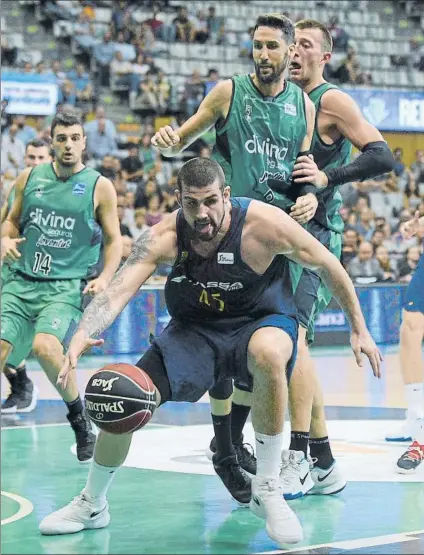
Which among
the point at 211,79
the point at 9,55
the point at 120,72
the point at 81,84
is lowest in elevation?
the point at 81,84

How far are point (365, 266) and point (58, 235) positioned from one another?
9230mm

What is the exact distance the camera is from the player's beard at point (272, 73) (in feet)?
18.6

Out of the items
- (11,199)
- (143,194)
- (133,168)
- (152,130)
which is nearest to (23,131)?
(133,168)

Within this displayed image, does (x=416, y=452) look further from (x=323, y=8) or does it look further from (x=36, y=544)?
(x=323, y=8)

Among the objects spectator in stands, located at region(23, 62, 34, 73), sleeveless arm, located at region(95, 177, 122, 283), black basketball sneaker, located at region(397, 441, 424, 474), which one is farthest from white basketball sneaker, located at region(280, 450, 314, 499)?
spectator in stands, located at region(23, 62, 34, 73)

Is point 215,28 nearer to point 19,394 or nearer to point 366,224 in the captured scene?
point 366,224

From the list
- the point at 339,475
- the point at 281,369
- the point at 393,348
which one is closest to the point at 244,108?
the point at 281,369

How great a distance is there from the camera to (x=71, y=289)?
23.6ft

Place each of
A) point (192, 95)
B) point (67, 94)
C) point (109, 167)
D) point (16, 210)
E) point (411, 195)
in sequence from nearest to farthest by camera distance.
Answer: point (16, 210), point (109, 167), point (67, 94), point (192, 95), point (411, 195)

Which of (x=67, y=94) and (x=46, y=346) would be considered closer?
(x=46, y=346)

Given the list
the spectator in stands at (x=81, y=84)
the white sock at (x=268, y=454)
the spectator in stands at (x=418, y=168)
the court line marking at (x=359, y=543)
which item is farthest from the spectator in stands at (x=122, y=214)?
the court line marking at (x=359, y=543)

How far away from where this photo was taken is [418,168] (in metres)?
23.2

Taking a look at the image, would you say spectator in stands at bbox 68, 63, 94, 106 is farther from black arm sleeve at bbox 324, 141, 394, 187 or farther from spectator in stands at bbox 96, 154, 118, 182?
black arm sleeve at bbox 324, 141, 394, 187

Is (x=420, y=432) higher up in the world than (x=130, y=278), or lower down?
lower down
